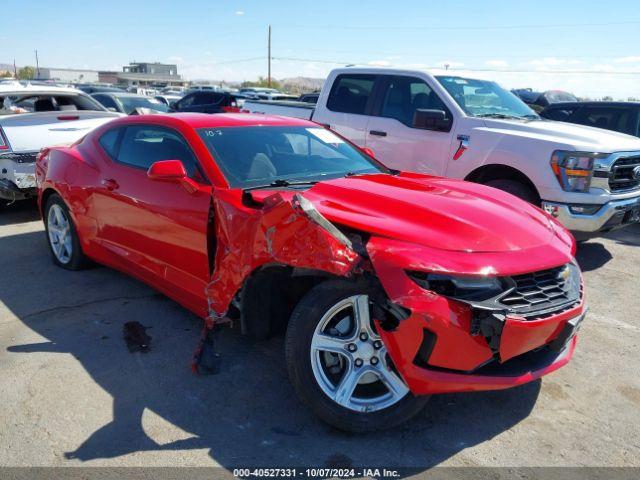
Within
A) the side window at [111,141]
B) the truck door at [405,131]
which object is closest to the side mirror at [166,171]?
the side window at [111,141]

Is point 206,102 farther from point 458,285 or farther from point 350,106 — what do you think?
point 458,285

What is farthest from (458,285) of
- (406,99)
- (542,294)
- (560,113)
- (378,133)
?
(560,113)

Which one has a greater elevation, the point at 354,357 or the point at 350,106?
the point at 350,106

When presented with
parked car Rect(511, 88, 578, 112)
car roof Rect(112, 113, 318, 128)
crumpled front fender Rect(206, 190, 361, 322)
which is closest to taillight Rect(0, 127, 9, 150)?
car roof Rect(112, 113, 318, 128)

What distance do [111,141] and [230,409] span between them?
2799 mm

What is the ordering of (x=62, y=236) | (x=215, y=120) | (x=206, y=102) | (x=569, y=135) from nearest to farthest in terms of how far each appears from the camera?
(x=215, y=120), (x=62, y=236), (x=569, y=135), (x=206, y=102)

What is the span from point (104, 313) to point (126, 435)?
1.71 meters

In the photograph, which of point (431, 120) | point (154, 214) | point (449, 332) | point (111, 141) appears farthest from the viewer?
point (431, 120)

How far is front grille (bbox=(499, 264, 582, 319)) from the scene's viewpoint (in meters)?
2.69

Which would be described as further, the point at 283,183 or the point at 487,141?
the point at 487,141

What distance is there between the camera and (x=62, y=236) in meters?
5.33

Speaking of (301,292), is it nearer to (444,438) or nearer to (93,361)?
(444,438)

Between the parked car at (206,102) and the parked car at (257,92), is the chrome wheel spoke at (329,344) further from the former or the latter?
the parked car at (257,92)

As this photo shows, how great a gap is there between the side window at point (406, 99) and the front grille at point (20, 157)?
4455 mm
